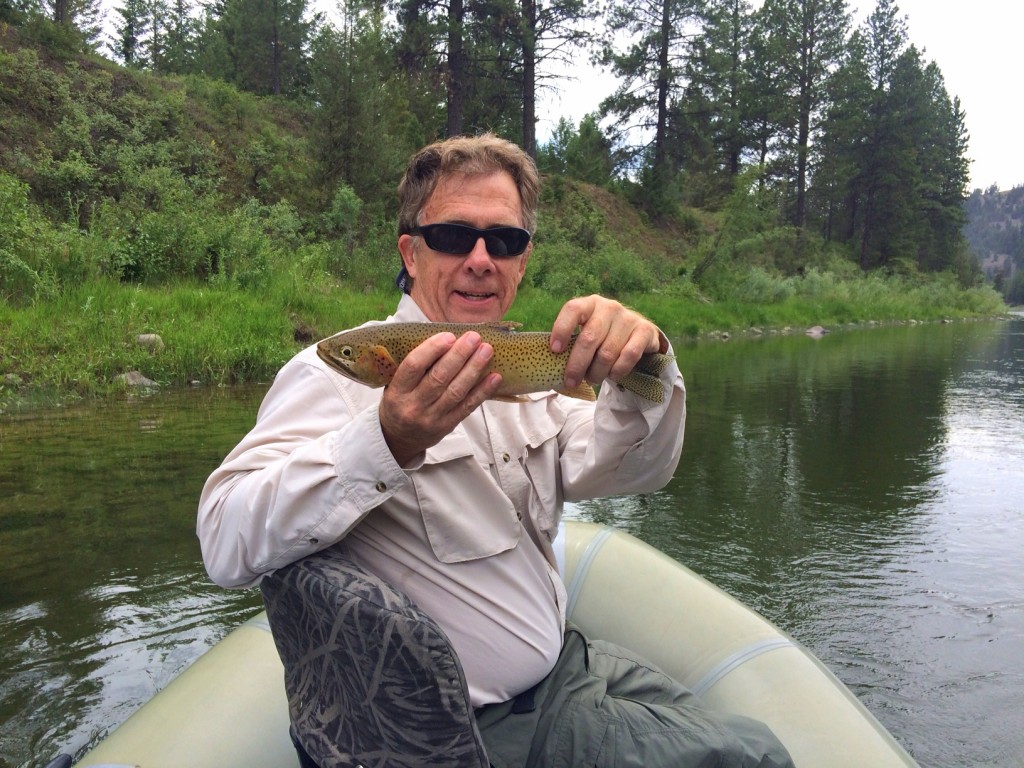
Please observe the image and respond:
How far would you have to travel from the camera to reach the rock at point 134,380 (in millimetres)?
10161

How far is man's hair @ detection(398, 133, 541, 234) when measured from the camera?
2.43 m

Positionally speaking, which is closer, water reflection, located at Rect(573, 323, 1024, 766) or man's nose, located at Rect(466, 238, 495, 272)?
man's nose, located at Rect(466, 238, 495, 272)

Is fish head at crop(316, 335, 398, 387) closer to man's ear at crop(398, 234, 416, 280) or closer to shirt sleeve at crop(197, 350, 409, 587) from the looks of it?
shirt sleeve at crop(197, 350, 409, 587)

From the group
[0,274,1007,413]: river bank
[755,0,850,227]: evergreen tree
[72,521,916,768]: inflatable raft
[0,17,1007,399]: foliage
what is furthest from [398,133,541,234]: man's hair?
[755,0,850,227]: evergreen tree

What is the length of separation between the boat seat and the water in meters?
2.26

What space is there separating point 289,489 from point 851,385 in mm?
13816

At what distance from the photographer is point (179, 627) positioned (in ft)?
14.2

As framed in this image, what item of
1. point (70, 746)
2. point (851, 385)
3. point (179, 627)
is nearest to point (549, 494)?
point (70, 746)

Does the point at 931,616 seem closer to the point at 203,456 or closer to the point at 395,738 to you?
the point at 395,738

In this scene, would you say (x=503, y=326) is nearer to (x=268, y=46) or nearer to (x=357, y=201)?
(x=357, y=201)

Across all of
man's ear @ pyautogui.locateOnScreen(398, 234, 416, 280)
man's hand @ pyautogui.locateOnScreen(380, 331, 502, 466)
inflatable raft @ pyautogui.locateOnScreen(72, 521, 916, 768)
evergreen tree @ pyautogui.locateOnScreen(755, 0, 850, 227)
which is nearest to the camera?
man's hand @ pyautogui.locateOnScreen(380, 331, 502, 466)

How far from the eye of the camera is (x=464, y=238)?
2391 mm

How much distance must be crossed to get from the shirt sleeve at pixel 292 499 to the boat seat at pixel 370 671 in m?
0.06

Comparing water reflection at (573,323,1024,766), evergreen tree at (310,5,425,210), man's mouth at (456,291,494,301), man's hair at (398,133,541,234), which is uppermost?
evergreen tree at (310,5,425,210)
